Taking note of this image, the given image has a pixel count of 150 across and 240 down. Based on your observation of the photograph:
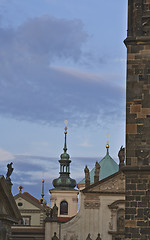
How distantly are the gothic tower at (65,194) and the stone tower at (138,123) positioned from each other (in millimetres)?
52400

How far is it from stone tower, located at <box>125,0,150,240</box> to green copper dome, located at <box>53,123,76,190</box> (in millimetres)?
55766

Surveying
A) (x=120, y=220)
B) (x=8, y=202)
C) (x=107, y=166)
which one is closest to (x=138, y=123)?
(x=8, y=202)

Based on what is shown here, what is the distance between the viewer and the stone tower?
55.4 ft

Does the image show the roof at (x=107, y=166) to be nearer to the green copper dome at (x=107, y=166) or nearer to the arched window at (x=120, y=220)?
the green copper dome at (x=107, y=166)

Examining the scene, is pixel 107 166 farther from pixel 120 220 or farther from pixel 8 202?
pixel 8 202

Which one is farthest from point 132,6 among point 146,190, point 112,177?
point 112,177

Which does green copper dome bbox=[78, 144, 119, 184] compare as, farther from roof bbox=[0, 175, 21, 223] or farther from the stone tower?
the stone tower

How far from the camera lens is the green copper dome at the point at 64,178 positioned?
7325 centimetres

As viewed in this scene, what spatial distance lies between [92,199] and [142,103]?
89.1 ft

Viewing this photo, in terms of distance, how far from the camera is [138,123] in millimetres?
17453

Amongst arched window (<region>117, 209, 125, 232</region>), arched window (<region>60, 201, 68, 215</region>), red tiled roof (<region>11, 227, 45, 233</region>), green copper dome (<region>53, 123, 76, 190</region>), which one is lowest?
red tiled roof (<region>11, 227, 45, 233</region>)

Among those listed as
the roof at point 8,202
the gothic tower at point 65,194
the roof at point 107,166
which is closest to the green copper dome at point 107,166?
the roof at point 107,166

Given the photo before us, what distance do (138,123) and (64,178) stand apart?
56.7 meters

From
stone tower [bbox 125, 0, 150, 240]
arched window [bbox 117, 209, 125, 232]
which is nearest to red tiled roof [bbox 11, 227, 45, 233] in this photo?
arched window [bbox 117, 209, 125, 232]
